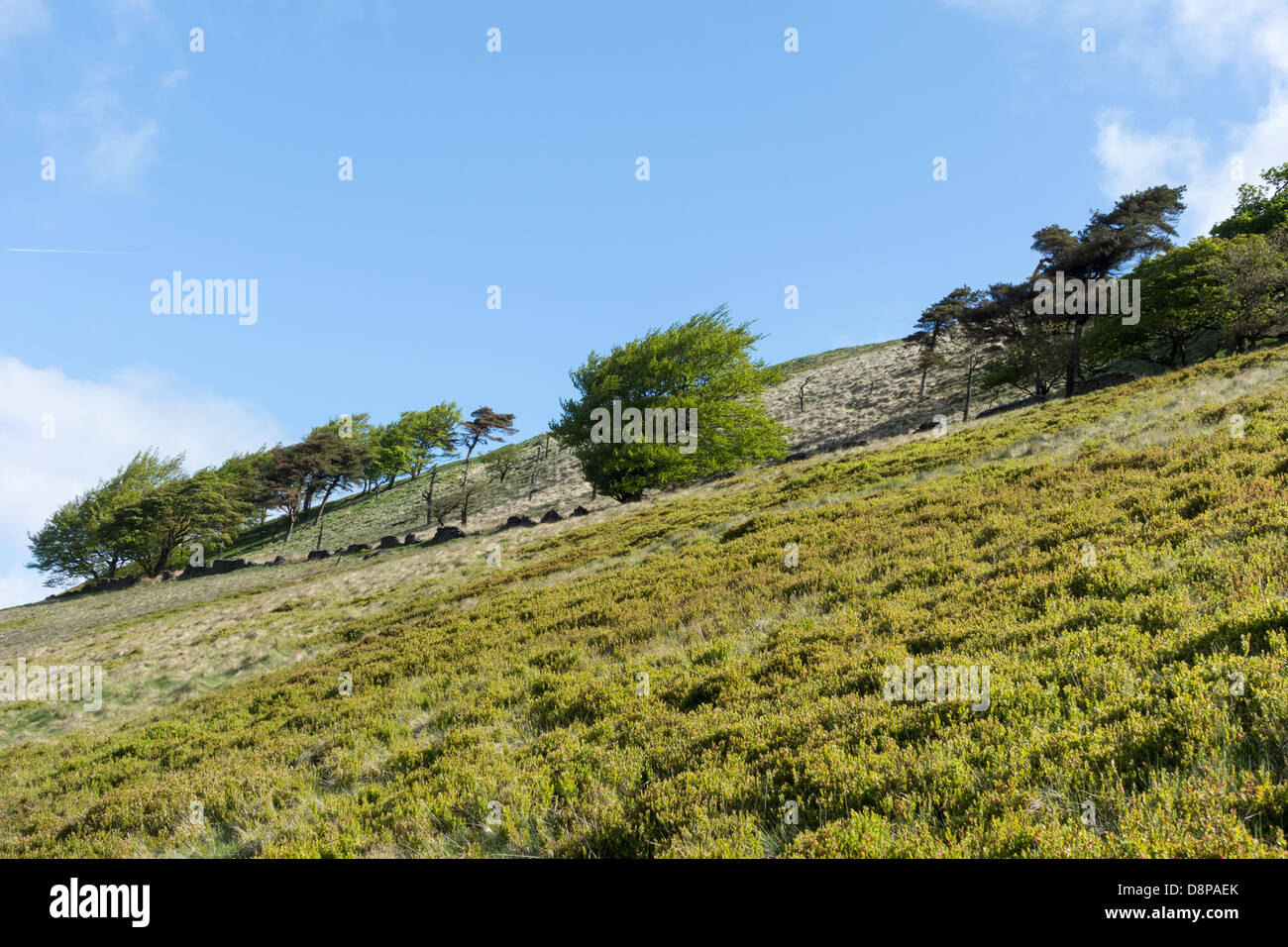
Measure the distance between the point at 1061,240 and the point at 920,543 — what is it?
3786 cm

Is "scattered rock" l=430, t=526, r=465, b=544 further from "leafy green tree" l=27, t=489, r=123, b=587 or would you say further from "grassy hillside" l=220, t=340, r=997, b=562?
"leafy green tree" l=27, t=489, r=123, b=587

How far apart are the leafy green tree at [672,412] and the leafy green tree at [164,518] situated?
1580 inches

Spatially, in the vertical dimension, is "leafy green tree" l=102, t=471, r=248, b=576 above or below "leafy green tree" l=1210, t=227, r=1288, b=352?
below

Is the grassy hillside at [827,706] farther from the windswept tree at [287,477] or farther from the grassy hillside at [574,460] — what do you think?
the windswept tree at [287,477]

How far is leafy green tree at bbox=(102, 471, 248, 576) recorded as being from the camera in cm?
5409

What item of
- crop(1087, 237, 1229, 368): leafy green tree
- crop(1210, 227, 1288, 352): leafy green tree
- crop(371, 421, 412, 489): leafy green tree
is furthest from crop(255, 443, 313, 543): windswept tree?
crop(1210, 227, 1288, 352): leafy green tree

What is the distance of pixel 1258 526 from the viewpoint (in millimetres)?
6887

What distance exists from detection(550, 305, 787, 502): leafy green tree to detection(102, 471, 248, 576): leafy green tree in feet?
132

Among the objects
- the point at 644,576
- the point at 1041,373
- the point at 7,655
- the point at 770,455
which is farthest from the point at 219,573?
the point at 1041,373

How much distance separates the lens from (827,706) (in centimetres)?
561

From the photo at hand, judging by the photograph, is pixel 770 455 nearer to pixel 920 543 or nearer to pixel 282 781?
pixel 920 543

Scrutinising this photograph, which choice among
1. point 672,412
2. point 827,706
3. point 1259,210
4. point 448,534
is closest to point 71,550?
point 448,534

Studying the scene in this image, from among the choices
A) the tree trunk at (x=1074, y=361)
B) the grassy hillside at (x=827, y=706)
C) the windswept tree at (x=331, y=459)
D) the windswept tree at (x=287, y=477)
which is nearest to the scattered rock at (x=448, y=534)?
the windswept tree at (x=331, y=459)
